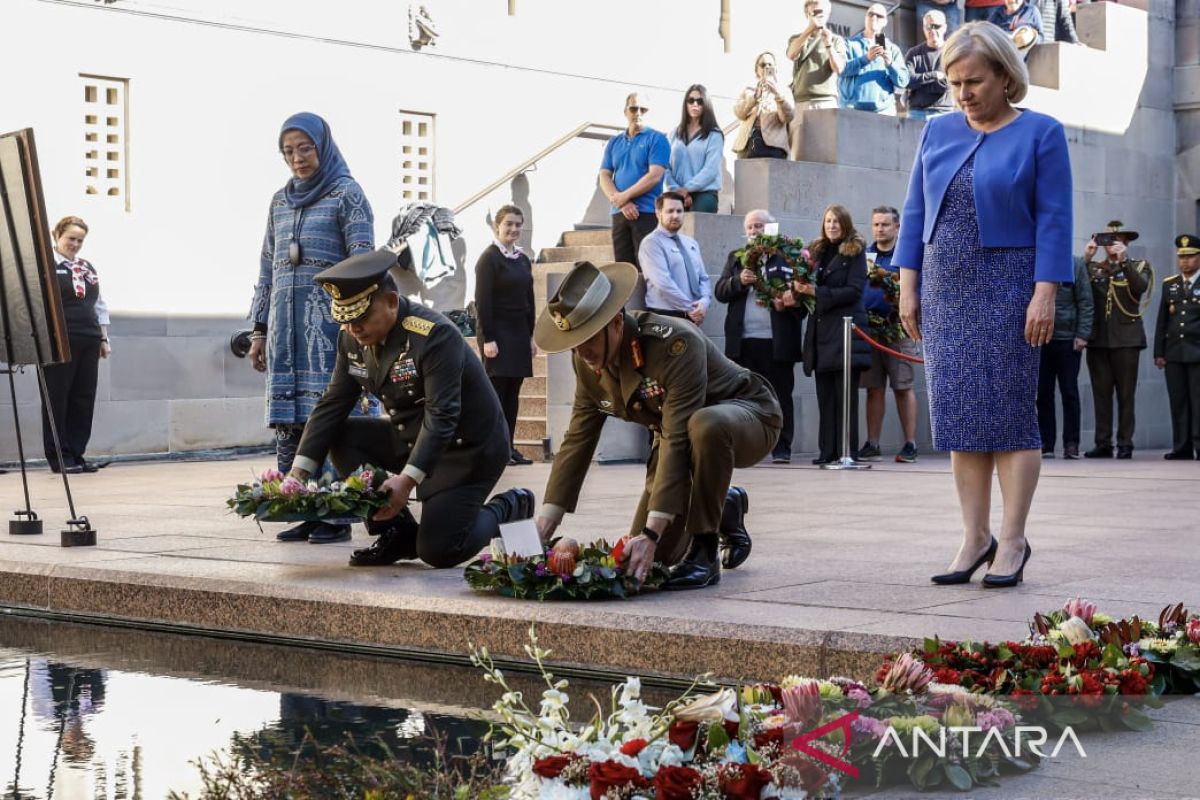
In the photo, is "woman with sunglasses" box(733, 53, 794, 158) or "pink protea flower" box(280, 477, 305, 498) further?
"woman with sunglasses" box(733, 53, 794, 158)

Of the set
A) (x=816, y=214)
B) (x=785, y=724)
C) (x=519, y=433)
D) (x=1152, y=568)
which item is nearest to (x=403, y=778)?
(x=785, y=724)

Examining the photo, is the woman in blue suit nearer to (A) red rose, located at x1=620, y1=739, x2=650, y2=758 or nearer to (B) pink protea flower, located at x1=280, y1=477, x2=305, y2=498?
(B) pink protea flower, located at x1=280, y1=477, x2=305, y2=498

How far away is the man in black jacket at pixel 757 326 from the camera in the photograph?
15805mm

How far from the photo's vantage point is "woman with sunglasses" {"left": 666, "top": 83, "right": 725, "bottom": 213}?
16.5 meters

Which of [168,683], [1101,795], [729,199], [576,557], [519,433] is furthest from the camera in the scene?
[729,199]

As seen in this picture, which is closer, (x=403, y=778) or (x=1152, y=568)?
(x=403, y=778)

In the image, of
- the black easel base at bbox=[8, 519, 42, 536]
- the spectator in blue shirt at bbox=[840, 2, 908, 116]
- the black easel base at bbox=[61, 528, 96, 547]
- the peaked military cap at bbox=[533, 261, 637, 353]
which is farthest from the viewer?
the spectator in blue shirt at bbox=[840, 2, 908, 116]

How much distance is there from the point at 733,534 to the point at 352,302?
1.80m

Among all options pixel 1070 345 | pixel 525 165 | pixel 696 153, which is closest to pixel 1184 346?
pixel 1070 345

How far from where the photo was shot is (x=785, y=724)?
13.1 feet

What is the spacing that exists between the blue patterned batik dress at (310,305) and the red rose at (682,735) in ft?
19.6

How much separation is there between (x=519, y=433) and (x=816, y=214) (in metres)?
3.64

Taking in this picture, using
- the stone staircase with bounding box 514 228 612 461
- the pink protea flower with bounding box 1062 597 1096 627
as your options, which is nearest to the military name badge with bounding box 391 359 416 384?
the pink protea flower with bounding box 1062 597 1096 627

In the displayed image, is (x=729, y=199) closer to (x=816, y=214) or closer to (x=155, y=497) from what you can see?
(x=816, y=214)
